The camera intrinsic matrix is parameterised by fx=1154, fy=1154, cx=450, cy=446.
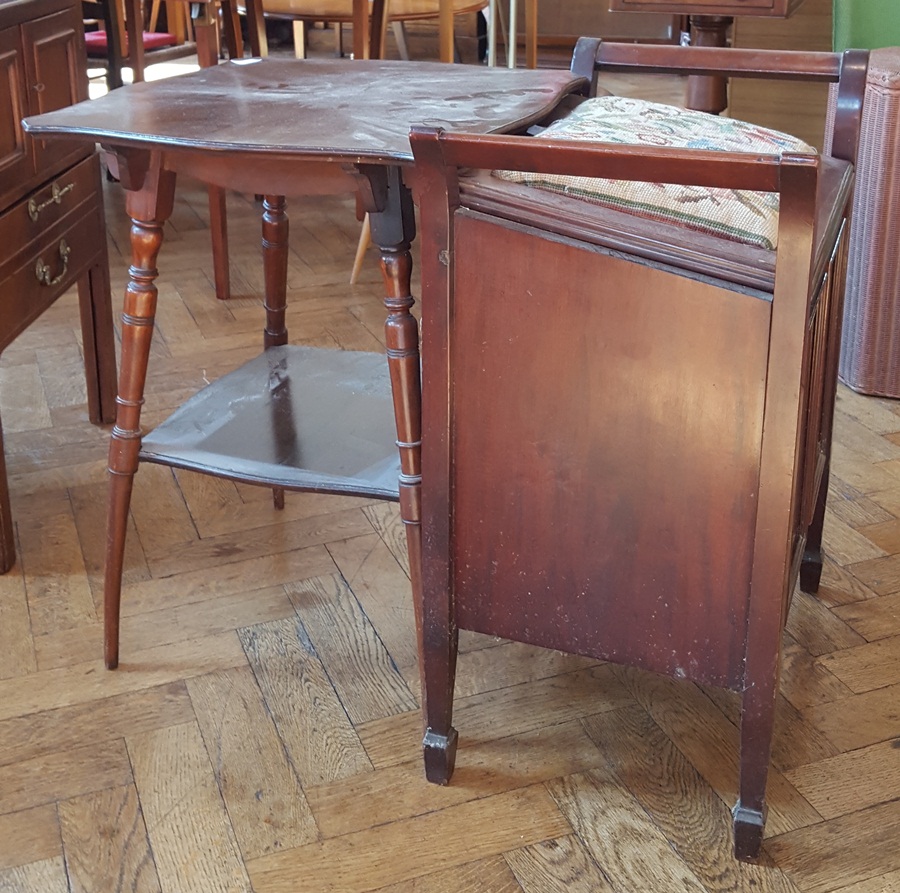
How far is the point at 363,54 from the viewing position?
2861 mm

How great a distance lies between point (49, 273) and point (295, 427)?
586 mm

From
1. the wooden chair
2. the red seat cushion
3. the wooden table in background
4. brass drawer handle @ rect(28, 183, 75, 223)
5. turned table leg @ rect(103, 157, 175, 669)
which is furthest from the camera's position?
the red seat cushion

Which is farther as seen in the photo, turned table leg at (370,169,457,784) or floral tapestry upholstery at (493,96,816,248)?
turned table leg at (370,169,457,784)

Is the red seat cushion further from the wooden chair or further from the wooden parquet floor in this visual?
the wooden parquet floor

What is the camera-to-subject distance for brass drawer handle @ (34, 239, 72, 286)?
1.73m

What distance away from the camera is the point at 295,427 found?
1449mm

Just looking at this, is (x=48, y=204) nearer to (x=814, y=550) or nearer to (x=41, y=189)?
(x=41, y=189)

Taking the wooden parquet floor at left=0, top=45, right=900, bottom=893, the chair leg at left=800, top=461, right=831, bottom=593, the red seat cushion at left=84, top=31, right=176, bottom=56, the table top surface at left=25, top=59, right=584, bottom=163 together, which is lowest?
the wooden parquet floor at left=0, top=45, right=900, bottom=893

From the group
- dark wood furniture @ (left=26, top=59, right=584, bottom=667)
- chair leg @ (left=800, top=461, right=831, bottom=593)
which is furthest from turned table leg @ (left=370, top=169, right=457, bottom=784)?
chair leg @ (left=800, top=461, right=831, bottom=593)

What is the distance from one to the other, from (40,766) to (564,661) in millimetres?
639

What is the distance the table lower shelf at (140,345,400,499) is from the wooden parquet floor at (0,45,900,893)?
281mm

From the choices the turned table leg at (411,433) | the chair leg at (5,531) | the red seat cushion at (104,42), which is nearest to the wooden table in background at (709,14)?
the turned table leg at (411,433)

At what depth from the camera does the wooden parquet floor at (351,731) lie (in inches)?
45.7

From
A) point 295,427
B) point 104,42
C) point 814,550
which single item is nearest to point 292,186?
point 295,427
